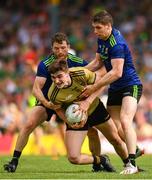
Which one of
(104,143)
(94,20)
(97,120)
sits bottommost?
(104,143)

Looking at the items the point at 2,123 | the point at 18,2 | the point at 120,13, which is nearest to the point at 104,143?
the point at 2,123

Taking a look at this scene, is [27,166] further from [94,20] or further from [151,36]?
[151,36]

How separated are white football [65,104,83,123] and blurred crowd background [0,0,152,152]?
8292 millimetres

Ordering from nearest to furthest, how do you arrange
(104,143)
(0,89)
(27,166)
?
1. (27,166)
2. (104,143)
3. (0,89)

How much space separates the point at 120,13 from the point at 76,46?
2186 mm

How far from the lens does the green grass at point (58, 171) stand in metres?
11.9

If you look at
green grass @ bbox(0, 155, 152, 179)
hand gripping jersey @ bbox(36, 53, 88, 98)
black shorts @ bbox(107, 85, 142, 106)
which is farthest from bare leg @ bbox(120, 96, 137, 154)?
hand gripping jersey @ bbox(36, 53, 88, 98)

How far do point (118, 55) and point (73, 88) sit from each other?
81cm

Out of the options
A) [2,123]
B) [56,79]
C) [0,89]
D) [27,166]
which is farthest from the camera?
[0,89]

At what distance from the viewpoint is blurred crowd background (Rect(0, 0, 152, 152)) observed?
73.4 ft

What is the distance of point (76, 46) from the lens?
26141 millimetres

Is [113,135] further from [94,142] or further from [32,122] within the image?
[32,122]

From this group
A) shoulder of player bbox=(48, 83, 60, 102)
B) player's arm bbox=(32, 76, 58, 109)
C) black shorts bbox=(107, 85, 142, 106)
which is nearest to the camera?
shoulder of player bbox=(48, 83, 60, 102)

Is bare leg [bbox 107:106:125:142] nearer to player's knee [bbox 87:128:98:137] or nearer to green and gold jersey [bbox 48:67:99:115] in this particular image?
player's knee [bbox 87:128:98:137]
